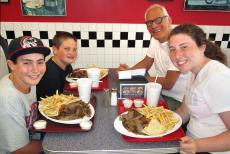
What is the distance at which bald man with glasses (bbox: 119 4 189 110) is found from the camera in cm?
202

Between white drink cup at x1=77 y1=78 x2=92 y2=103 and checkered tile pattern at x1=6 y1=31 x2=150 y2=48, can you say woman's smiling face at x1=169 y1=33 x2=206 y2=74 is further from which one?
checkered tile pattern at x1=6 y1=31 x2=150 y2=48

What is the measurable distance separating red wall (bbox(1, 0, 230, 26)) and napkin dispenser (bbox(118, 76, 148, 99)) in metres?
1.48

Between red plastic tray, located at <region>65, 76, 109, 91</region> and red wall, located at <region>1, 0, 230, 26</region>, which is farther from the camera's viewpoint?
red wall, located at <region>1, 0, 230, 26</region>

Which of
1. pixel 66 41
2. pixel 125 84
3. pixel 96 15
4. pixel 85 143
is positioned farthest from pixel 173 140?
pixel 96 15

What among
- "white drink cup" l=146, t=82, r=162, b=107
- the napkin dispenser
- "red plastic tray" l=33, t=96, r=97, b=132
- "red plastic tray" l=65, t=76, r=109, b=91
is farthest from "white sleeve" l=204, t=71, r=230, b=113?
"red plastic tray" l=65, t=76, r=109, b=91

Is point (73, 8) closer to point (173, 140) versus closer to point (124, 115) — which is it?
point (124, 115)

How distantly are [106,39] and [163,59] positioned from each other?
100 cm

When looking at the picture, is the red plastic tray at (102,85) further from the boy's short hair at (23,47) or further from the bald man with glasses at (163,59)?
the boy's short hair at (23,47)

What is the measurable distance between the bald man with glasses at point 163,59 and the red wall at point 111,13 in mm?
662

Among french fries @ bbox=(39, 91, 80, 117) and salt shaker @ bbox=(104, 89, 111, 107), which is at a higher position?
french fries @ bbox=(39, 91, 80, 117)

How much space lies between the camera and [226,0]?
2936 millimetres

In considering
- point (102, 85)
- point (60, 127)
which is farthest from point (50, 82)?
point (60, 127)

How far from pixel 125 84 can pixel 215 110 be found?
657 millimetres

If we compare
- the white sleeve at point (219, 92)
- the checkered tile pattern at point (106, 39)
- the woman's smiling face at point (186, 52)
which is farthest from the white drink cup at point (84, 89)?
the checkered tile pattern at point (106, 39)
